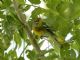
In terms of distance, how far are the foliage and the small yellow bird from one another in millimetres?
14

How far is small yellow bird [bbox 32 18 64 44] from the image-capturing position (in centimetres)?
80

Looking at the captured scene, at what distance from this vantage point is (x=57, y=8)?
0.72 metres

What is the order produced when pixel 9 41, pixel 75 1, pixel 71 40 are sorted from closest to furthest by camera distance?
1. pixel 75 1
2. pixel 71 40
3. pixel 9 41

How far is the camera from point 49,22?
760 millimetres

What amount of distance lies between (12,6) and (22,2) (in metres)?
0.07

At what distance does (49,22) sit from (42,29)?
0.26ft

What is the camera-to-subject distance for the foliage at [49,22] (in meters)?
0.72

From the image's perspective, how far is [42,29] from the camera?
83 centimetres

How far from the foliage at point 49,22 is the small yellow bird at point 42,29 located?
1cm

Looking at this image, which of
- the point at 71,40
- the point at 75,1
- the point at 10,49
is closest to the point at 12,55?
the point at 10,49

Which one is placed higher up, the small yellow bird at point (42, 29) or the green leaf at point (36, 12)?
the green leaf at point (36, 12)

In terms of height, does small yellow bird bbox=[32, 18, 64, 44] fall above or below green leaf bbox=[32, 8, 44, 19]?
below

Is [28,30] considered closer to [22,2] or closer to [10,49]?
[22,2]

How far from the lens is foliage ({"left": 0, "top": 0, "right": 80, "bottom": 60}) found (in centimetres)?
72
